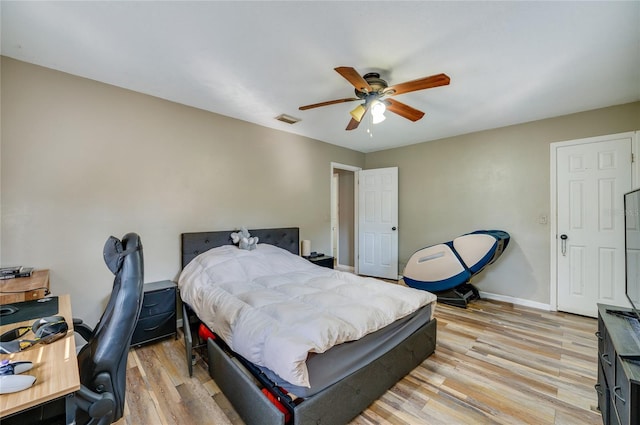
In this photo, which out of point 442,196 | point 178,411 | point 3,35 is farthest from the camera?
point 442,196

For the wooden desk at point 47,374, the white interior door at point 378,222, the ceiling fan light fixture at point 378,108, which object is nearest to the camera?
the wooden desk at point 47,374

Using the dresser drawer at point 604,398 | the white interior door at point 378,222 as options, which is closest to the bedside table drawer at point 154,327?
the dresser drawer at point 604,398

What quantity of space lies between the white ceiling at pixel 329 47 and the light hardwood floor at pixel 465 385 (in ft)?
8.49

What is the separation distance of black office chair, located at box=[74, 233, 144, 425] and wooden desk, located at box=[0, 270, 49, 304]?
0.97 meters

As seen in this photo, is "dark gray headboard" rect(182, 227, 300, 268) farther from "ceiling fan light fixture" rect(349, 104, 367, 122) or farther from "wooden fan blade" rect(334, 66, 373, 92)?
"wooden fan blade" rect(334, 66, 373, 92)

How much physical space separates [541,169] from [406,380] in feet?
11.1

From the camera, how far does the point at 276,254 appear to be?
334cm

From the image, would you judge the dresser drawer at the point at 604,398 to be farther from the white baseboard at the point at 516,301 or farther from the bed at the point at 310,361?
the white baseboard at the point at 516,301

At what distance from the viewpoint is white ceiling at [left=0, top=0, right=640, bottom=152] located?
67.1 inches

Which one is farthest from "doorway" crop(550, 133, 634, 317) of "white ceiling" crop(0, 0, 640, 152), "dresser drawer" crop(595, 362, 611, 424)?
"dresser drawer" crop(595, 362, 611, 424)

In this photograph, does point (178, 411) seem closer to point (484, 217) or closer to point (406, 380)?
point (406, 380)

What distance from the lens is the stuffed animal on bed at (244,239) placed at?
11.0 feet

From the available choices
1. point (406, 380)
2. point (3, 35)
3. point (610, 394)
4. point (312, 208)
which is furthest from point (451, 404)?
point (3, 35)

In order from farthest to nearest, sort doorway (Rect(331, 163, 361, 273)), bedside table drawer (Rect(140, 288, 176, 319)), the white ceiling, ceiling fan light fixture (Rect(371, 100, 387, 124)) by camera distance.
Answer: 1. doorway (Rect(331, 163, 361, 273))
2. bedside table drawer (Rect(140, 288, 176, 319))
3. ceiling fan light fixture (Rect(371, 100, 387, 124))
4. the white ceiling
